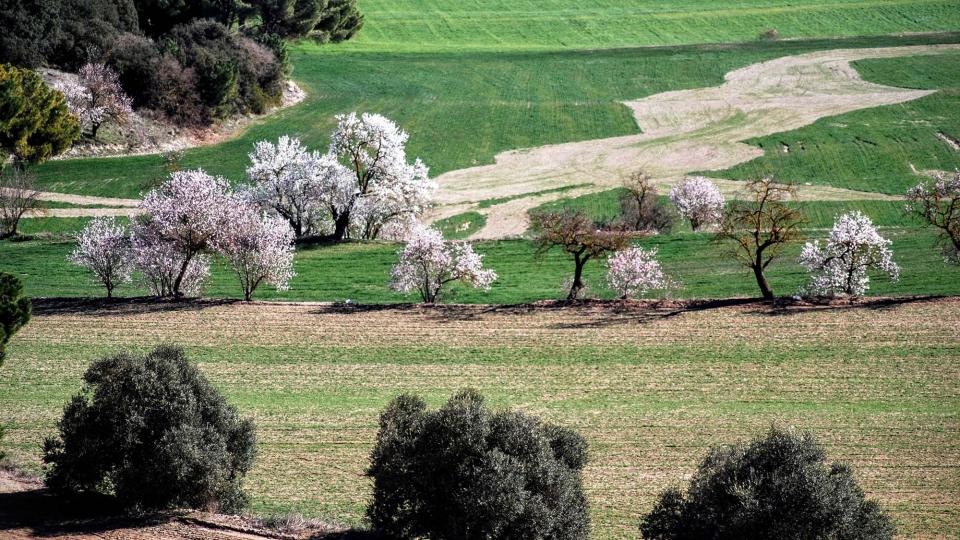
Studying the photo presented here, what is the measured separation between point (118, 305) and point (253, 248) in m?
7.52

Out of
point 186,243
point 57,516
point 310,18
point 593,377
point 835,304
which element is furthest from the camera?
point 310,18

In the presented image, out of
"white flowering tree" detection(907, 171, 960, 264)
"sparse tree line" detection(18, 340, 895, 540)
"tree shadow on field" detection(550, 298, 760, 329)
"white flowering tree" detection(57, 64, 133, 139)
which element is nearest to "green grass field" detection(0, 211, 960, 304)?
"white flowering tree" detection(907, 171, 960, 264)

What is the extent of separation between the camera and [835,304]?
2340 inches

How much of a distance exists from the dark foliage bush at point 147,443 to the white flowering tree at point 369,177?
41.3 metres

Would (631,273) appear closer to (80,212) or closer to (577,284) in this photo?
(577,284)

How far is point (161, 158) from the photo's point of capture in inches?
3804

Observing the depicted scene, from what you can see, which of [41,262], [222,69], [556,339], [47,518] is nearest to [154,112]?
[222,69]

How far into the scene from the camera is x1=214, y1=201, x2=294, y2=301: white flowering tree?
61.2m

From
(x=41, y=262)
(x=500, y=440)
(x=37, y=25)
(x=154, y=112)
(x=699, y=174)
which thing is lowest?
(x=500, y=440)

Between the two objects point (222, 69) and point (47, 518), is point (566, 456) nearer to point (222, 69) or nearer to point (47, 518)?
point (47, 518)

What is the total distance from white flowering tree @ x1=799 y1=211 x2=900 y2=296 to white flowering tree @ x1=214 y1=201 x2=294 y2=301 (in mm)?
27977

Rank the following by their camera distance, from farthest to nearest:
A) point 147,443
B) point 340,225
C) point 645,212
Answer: point 645,212
point 340,225
point 147,443

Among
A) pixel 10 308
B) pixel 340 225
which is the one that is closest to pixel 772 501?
pixel 10 308

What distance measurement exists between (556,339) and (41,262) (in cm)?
3365
